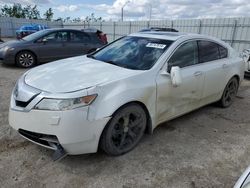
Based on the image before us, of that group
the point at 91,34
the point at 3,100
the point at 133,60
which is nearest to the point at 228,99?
the point at 133,60

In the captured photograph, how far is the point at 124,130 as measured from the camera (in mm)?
3055

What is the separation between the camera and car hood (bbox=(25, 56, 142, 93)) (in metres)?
2.71

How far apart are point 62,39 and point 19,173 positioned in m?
6.94

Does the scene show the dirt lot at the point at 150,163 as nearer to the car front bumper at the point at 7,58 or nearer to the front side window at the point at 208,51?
the front side window at the point at 208,51

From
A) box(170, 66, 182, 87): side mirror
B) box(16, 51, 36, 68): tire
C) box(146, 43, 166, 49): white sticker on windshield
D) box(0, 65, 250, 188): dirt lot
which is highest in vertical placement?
box(146, 43, 166, 49): white sticker on windshield

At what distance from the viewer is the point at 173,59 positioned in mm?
3473

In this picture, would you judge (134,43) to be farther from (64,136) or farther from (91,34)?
(91,34)

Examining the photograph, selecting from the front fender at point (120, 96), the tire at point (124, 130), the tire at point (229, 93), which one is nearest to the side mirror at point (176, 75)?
the front fender at point (120, 96)

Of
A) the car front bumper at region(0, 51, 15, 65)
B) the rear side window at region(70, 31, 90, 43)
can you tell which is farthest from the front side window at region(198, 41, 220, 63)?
the car front bumper at region(0, 51, 15, 65)

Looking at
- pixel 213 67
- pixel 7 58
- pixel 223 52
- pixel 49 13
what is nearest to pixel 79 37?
pixel 7 58

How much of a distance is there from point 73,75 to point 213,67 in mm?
2447

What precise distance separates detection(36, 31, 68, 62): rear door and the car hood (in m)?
5.27

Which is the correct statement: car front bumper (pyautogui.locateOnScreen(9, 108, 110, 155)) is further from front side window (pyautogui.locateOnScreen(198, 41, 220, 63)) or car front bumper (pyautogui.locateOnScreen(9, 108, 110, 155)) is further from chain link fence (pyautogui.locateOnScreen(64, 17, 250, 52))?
chain link fence (pyautogui.locateOnScreen(64, 17, 250, 52))

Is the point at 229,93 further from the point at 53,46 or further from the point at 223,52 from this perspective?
the point at 53,46
